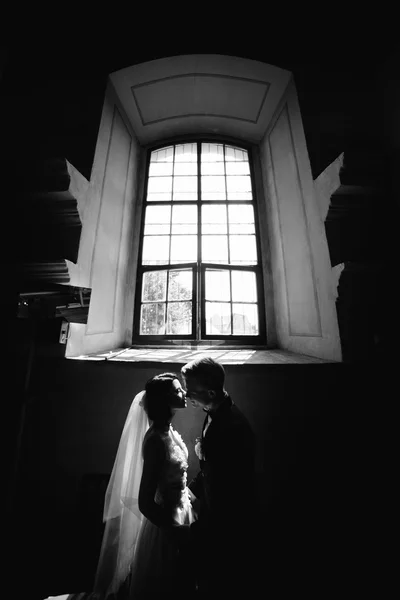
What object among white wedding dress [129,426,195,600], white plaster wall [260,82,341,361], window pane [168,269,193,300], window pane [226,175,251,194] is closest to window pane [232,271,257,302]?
white plaster wall [260,82,341,361]

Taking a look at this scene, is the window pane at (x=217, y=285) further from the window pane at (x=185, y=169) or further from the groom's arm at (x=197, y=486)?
the groom's arm at (x=197, y=486)

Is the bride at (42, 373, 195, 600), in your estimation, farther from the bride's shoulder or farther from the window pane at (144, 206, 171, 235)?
the window pane at (144, 206, 171, 235)

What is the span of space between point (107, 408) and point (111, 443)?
0.29 m

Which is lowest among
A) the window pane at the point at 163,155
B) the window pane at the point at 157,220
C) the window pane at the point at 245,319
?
the window pane at the point at 245,319

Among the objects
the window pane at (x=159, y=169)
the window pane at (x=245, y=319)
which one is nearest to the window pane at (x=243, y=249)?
the window pane at (x=245, y=319)

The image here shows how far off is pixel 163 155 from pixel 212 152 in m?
0.81

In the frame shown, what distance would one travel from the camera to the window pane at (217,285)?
329 centimetres

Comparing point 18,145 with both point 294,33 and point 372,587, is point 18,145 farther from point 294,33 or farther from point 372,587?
point 372,587

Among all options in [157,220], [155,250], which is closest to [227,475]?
[155,250]

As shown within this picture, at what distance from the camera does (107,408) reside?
2.15m

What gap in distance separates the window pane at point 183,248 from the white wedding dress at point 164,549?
7.73 feet

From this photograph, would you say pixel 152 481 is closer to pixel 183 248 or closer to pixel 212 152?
pixel 183 248

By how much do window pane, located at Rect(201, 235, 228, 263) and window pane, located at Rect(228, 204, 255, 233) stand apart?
227mm

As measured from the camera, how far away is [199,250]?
3.45 meters
